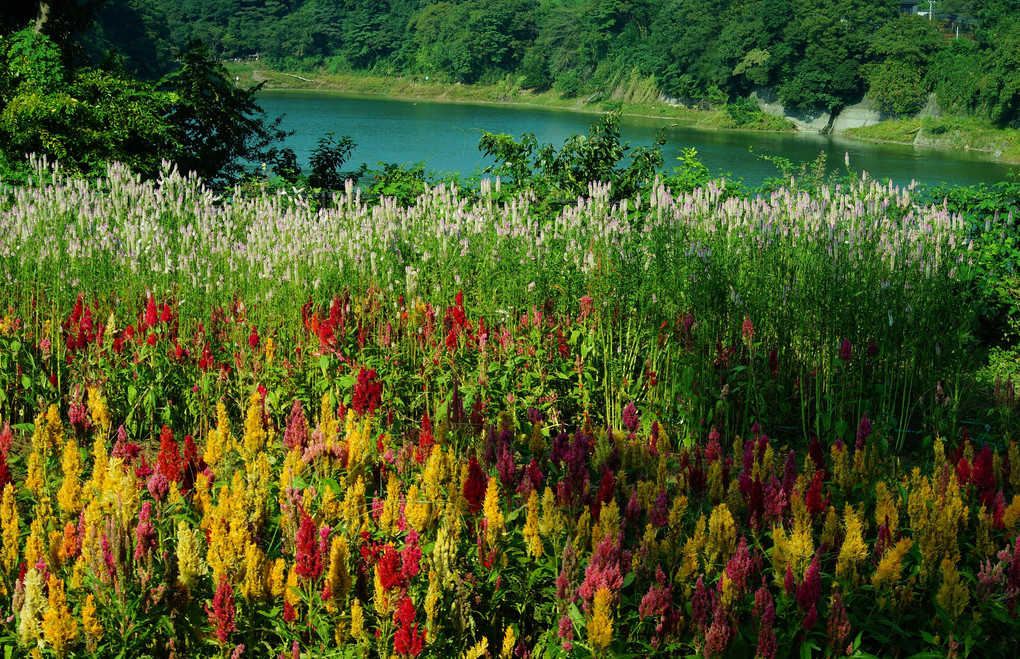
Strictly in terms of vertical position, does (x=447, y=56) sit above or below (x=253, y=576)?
above

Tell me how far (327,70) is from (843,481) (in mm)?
106164

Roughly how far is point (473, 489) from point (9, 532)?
4.41ft

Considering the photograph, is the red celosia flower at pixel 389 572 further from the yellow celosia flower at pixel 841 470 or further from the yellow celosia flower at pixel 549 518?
the yellow celosia flower at pixel 841 470

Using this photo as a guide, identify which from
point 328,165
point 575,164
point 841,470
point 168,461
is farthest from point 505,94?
point 168,461

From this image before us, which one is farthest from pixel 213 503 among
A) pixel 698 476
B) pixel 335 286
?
pixel 335 286

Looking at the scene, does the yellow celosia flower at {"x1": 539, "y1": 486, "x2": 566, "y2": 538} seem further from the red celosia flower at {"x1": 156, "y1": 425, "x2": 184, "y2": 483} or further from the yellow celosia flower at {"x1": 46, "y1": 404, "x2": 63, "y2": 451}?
the yellow celosia flower at {"x1": 46, "y1": 404, "x2": 63, "y2": 451}

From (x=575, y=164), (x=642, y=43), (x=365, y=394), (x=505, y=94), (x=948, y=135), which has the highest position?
(x=642, y=43)

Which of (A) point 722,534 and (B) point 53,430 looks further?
(B) point 53,430

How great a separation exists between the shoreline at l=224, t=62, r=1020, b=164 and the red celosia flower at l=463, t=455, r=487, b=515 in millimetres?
8422

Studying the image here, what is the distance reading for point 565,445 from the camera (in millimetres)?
3307

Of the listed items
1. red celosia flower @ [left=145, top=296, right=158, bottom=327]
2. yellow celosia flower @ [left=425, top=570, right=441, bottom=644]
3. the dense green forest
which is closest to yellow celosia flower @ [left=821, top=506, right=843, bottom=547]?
yellow celosia flower @ [left=425, top=570, right=441, bottom=644]

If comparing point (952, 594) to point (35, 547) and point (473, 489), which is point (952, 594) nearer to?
point (473, 489)

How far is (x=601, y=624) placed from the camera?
2219 millimetres

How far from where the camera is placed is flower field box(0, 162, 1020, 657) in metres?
2.45
